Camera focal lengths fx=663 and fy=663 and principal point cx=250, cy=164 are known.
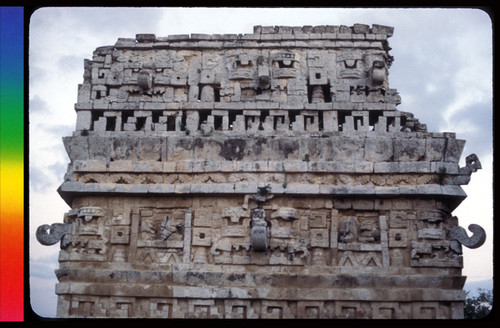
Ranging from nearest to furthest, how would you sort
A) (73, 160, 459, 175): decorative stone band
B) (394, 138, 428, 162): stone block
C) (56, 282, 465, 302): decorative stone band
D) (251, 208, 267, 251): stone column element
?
1. (56, 282, 465, 302): decorative stone band
2. (251, 208, 267, 251): stone column element
3. (73, 160, 459, 175): decorative stone band
4. (394, 138, 428, 162): stone block

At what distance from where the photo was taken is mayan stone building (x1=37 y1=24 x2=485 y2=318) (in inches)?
481

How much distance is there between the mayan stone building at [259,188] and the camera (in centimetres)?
1221

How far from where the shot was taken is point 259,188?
1264 centimetres

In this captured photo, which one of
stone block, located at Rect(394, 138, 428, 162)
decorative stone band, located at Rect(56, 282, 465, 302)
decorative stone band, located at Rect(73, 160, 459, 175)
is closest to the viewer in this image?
decorative stone band, located at Rect(56, 282, 465, 302)

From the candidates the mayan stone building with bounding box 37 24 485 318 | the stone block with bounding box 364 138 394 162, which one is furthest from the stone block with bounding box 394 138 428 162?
the stone block with bounding box 364 138 394 162

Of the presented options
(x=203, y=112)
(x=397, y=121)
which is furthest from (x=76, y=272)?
(x=397, y=121)

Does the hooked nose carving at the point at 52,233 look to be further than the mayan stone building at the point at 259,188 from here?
Yes

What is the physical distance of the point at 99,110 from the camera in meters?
13.6

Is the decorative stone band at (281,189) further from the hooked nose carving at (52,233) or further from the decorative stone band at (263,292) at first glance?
the decorative stone band at (263,292)

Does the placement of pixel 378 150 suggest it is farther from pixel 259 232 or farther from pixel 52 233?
pixel 52 233

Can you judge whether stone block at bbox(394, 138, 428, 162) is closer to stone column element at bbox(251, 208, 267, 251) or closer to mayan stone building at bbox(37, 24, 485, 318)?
mayan stone building at bbox(37, 24, 485, 318)

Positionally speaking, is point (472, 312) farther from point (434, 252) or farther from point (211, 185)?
point (211, 185)

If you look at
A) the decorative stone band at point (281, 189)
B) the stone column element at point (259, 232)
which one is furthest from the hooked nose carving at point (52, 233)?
the stone column element at point (259, 232)
